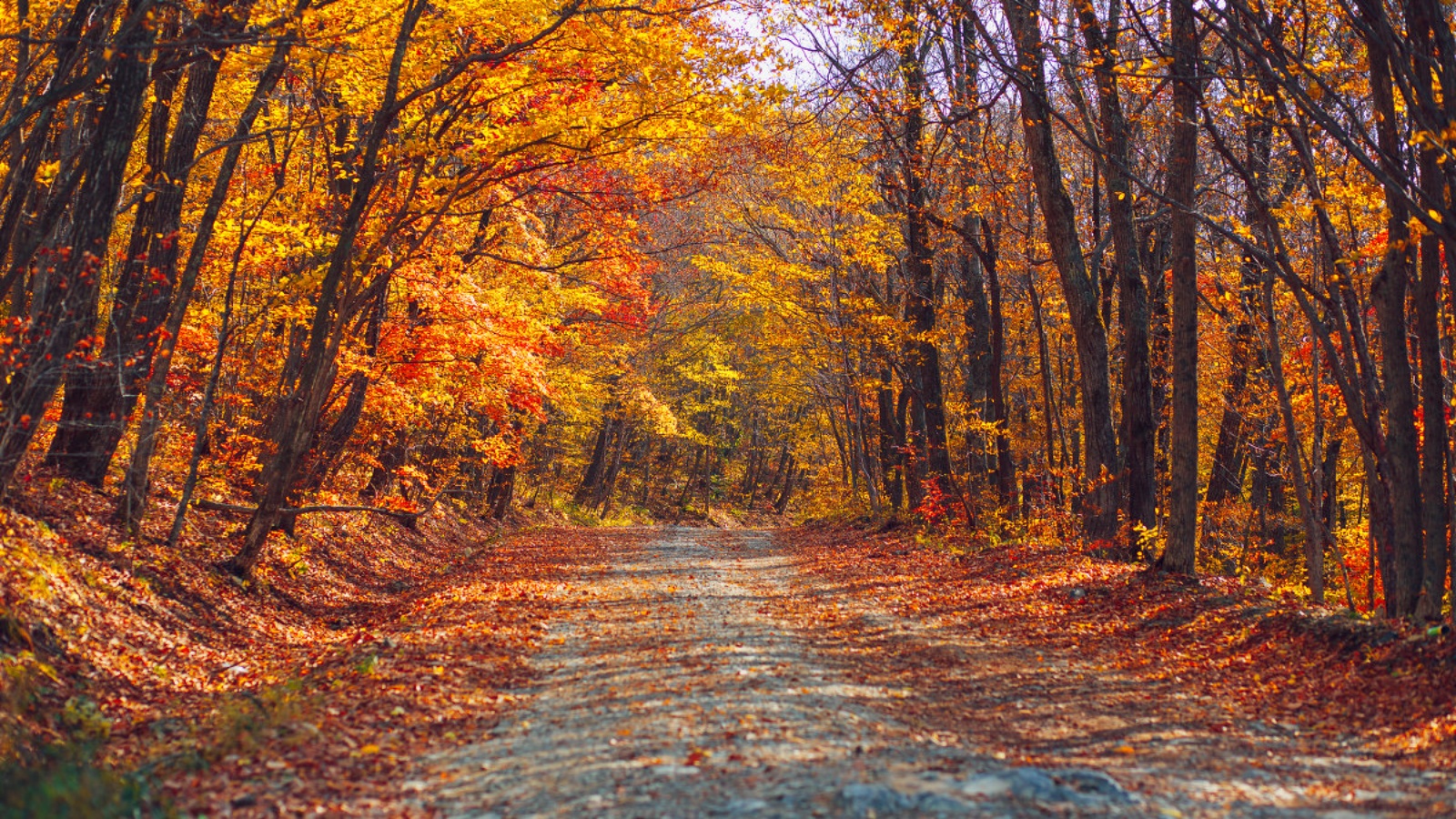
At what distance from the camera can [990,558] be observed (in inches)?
546

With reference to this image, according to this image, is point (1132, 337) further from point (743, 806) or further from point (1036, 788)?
point (743, 806)

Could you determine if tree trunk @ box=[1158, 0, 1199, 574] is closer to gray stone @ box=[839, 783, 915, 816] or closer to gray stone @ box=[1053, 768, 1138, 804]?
gray stone @ box=[1053, 768, 1138, 804]

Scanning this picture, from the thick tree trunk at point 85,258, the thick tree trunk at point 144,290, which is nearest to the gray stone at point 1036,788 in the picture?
the thick tree trunk at point 85,258

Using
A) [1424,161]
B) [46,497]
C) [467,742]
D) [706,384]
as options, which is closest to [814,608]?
[467,742]

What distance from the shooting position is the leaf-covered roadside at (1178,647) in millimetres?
6211

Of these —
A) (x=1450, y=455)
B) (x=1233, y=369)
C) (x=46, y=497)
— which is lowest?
(x=46, y=497)


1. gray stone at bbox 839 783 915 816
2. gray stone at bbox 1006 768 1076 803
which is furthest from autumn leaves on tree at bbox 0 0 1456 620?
gray stone at bbox 839 783 915 816

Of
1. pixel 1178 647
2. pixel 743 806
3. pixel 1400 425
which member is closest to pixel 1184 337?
pixel 1400 425

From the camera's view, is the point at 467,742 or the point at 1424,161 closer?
the point at 467,742

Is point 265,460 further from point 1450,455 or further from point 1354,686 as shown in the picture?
point 1450,455

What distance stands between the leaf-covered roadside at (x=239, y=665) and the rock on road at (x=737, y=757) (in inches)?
16.3

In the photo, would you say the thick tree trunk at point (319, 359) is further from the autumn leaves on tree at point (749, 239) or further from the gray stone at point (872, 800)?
the gray stone at point (872, 800)

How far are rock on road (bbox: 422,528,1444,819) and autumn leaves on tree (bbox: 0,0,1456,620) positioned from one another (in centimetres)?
424

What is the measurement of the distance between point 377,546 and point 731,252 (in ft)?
35.8
